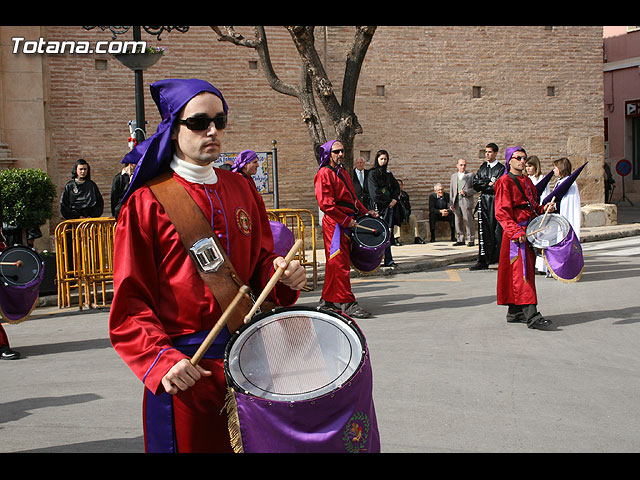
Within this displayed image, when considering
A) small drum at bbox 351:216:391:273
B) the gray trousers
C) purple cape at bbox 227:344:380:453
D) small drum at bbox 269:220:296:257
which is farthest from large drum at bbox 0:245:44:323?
the gray trousers

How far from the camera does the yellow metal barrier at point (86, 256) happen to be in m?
11.5

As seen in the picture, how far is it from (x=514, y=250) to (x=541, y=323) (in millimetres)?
844

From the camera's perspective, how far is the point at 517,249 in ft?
29.3

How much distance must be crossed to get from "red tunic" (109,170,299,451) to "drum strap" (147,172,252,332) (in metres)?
0.03

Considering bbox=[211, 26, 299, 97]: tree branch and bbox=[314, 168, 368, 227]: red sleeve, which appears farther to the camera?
bbox=[211, 26, 299, 97]: tree branch

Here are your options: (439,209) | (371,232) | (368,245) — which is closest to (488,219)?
(439,209)

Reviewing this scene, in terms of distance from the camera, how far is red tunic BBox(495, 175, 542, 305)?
28.9 feet

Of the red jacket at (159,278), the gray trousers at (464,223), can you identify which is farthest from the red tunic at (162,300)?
the gray trousers at (464,223)

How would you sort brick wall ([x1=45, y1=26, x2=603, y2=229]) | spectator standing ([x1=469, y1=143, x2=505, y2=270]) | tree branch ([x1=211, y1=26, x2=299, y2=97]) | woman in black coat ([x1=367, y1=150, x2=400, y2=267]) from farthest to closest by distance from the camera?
brick wall ([x1=45, y1=26, x2=603, y2=229]), woman in black coat ([x1=367, y1=150, x2=400, y2=267]), tree branch ([x1=211, y1=26, x2=299, y2=97]), spectator standing ([x1=469, y1=143, x2=505, y2=270])

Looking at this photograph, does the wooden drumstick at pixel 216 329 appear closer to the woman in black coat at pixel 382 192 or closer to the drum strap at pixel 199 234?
the drum strap at pixel 199 234

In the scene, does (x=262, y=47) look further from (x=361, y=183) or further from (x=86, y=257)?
(x=86, y=257)

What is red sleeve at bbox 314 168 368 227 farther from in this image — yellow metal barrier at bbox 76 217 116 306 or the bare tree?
the bare tree
